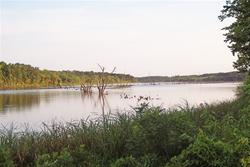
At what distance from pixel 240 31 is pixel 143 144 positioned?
1229cm

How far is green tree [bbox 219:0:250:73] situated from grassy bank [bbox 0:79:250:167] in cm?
993

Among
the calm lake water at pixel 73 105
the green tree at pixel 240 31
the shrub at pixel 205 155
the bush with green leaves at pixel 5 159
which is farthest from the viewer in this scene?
the calm lake water at pixel 73 105

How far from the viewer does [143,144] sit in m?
7.02

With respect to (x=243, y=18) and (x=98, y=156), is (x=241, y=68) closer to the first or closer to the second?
(x=243, y=18)

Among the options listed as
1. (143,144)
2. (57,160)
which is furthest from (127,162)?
(57,160)

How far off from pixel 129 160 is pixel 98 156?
1.19 metres

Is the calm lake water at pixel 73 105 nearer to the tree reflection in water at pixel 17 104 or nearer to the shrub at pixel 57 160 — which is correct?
the tree reflection in water at pixel 17 104

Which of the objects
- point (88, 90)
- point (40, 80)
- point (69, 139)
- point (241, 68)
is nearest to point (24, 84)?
point (40, 80)

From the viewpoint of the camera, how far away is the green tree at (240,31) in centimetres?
1773

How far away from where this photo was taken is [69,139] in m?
8.80

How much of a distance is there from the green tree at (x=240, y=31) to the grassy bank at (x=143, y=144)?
9935 millimetres

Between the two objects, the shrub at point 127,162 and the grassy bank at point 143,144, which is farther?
the shrub at point 127,162

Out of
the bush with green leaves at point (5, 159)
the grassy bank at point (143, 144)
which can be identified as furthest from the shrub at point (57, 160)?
the bush with green leaves at point (5, 159)

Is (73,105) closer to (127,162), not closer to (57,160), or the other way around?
(57,160)
